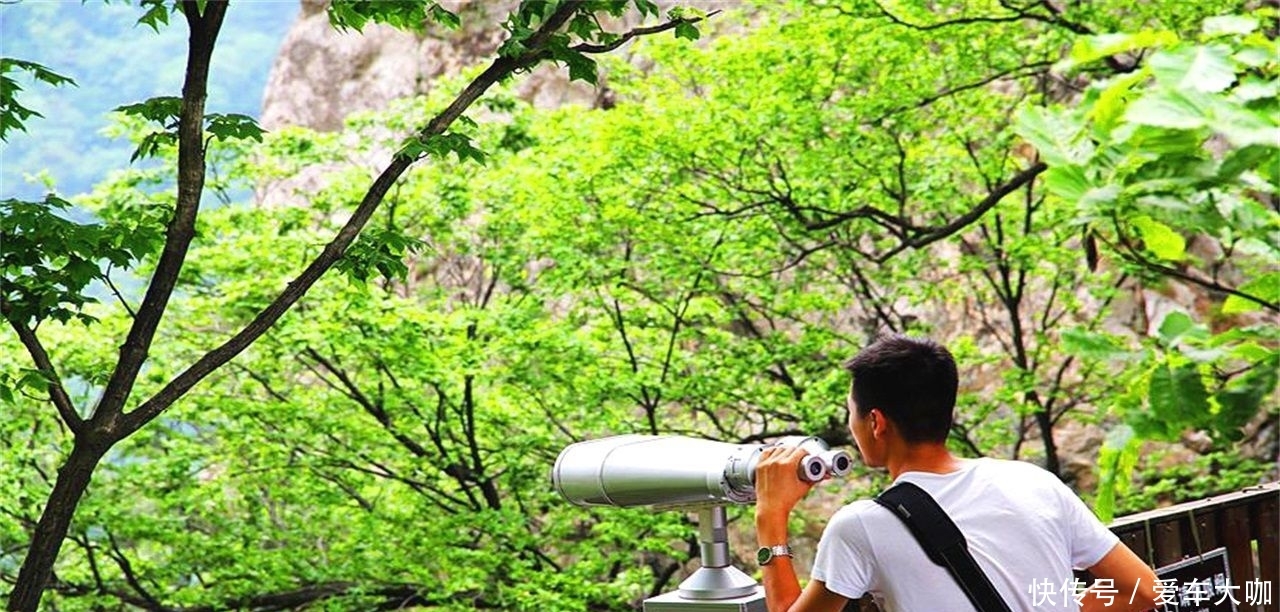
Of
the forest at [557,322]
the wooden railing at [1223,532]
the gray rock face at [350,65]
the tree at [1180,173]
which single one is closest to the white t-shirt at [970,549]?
the tree at [1180,173]

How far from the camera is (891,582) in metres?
1.47

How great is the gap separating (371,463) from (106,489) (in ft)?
4.13

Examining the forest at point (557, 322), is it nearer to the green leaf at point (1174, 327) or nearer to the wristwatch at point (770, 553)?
the wristwatch at point (770, 553)

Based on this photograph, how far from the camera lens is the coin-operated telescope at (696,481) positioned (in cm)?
152

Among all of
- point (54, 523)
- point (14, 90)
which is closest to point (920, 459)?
point (54, 523)

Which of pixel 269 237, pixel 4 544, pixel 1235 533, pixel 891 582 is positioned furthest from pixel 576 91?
pixel 891 582

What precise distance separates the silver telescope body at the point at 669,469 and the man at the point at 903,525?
0.02 metres

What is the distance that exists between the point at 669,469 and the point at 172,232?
3.53ft

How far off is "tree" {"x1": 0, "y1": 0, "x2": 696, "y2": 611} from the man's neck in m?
0.93

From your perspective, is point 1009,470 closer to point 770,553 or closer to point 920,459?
point 920,459

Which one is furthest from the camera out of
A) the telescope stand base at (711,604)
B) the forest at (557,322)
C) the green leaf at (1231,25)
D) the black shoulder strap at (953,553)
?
the forest at (557,322)

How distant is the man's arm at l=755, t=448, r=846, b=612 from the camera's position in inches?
58.2

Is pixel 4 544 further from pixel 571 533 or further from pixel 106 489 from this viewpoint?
pixel 571 533

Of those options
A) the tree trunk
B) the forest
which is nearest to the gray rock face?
the forest
